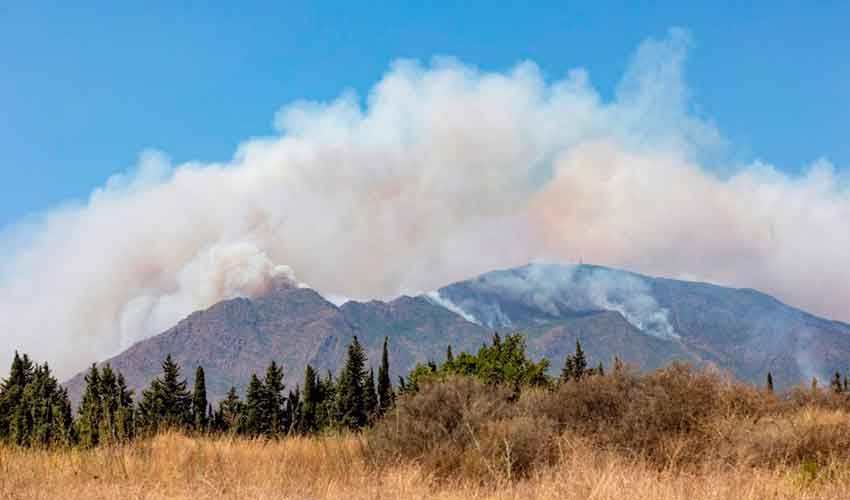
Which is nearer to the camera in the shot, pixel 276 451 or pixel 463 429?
pixel 463 429

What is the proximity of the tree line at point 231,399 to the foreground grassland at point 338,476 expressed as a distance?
61 centimetres

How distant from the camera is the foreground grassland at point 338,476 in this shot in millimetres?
9531

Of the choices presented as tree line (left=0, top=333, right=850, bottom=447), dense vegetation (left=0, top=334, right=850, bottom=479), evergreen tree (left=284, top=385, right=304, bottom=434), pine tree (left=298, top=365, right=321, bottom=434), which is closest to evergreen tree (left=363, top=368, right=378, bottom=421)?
tree line (left=0, top=333, right=850, bottom=447)

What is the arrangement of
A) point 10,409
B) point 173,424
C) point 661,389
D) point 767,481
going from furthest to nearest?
point 10,409 → point 173,424 → point 661,389 → point 767,481

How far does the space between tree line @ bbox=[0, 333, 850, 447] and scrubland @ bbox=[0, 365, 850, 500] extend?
561mm

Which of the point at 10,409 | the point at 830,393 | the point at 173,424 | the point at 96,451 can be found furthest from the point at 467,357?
the point at 10,409

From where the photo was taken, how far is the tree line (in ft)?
46.5

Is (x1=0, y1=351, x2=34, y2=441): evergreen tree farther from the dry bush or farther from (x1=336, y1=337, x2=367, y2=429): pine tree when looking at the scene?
the dry bush

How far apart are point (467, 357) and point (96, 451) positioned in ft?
90.0

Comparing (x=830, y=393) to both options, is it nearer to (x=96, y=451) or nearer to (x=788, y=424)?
(x=788, y=424)

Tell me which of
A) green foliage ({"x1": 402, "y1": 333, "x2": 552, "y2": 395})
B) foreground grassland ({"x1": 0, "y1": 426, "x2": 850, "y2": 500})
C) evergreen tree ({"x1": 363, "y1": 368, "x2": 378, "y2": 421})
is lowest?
evergreen tree ({"x1": 363, "y1": 368, "x2": 378, "y2": 421})

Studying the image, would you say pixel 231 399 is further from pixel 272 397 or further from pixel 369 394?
pixel 369 394

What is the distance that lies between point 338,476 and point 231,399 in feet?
115

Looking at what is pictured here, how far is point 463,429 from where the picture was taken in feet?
44.3
